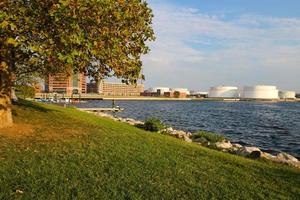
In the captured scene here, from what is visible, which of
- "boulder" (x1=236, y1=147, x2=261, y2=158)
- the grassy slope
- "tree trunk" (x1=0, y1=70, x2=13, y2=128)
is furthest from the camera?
"boulder" (x1=236, y1=147, x2=261, y2=158)

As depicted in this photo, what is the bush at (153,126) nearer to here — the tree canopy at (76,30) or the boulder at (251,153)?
the boulder at (251,153)

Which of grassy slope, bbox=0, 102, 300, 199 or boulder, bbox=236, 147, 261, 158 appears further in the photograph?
boulder, bbox=236, 147, 261, 158

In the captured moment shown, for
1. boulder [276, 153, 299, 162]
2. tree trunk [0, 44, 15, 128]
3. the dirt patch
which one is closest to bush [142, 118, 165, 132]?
boulder [276, 153, 299, 162]

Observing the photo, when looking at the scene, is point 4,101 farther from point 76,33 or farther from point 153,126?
point 153,126

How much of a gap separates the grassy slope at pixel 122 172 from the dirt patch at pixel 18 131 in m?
0.05

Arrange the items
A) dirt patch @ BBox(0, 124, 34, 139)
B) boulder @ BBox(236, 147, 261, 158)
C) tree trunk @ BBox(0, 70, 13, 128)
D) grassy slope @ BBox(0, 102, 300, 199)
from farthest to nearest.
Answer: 1. boulder @ BBox(236, 147, 261, 158)
2. tree trunk @ BBox(0, 70, 13, 128)
3. dirt patch @ BBox(0, 124, 34, 139)
4. grassy slope @ BBox(0, 102, 300, 199)

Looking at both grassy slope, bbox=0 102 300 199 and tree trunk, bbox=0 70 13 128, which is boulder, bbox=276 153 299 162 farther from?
tree trunk, bbox=0 70 13 128

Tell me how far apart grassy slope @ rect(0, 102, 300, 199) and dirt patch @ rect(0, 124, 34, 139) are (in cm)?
5

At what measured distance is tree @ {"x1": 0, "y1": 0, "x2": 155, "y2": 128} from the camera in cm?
1265

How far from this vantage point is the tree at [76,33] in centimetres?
1265

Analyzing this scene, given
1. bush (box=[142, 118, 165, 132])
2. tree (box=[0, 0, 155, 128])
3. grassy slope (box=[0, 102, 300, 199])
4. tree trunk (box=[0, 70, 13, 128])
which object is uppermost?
tree (box=[0, 0, 155, 128])

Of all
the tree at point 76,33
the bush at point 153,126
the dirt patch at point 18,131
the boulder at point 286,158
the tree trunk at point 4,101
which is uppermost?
the tree at point 76,33

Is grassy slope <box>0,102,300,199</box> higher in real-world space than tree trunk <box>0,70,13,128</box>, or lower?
lower

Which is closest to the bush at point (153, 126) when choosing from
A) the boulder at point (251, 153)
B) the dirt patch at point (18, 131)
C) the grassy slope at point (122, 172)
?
the boulder at point (251, 153)
